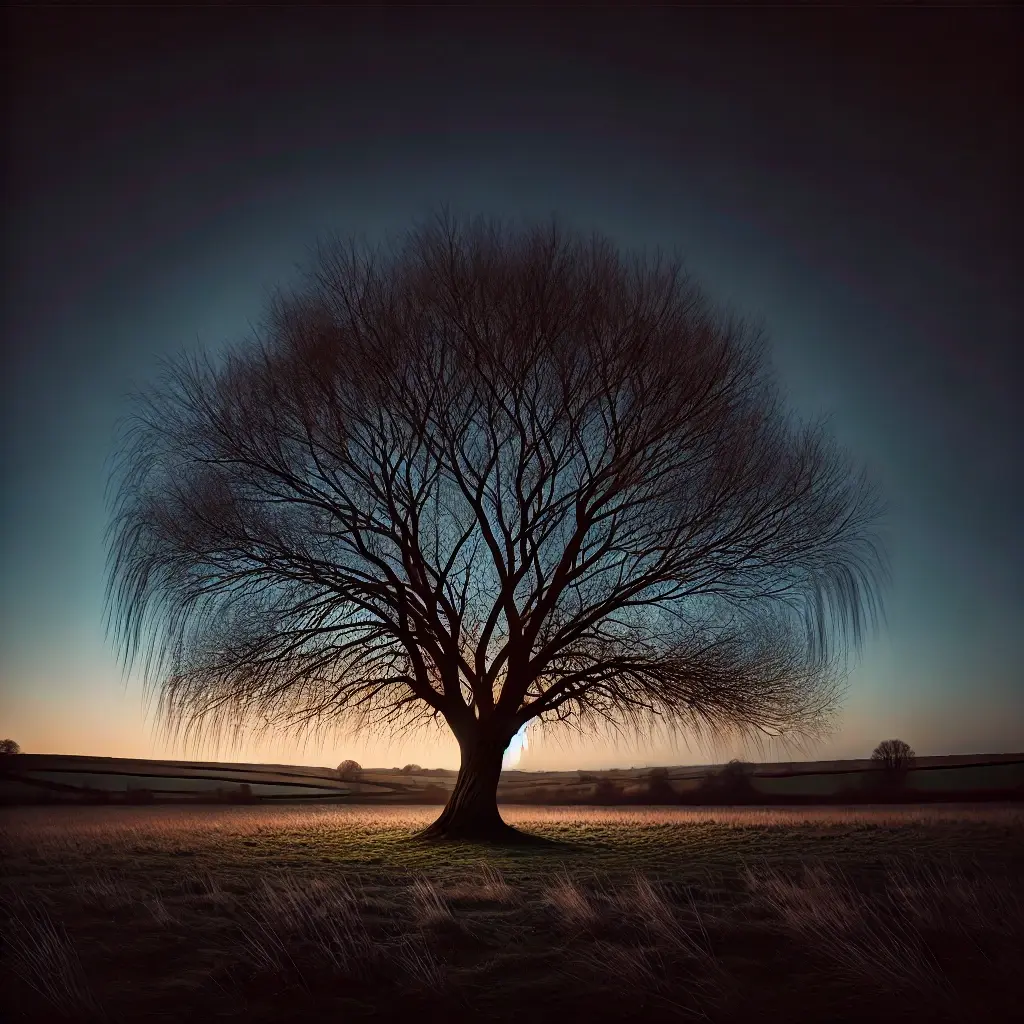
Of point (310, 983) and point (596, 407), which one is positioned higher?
point (596, 407)

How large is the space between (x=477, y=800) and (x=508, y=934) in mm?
5611

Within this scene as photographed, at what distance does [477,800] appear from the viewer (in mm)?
9930

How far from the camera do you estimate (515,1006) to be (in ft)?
11.2

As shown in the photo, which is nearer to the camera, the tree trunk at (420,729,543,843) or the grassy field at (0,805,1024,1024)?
the grassy field at (0,805,1024,1024)

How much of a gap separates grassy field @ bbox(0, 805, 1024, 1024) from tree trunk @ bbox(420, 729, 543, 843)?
1719 millimetres

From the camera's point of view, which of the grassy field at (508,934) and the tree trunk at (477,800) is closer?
the grassy field at (508,934)

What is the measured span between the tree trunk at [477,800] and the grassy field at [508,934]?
1719mm

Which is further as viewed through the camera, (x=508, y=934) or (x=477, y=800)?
(x=477, y=800)

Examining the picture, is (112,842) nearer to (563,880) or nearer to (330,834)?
(330,834)

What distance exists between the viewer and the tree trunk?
9750mm

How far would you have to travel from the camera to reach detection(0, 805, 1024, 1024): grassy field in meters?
3.40

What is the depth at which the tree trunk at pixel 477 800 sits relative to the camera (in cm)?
975

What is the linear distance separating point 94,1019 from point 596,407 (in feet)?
24.7

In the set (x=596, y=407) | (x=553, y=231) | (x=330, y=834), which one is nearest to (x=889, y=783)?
(x=596, y=407)
